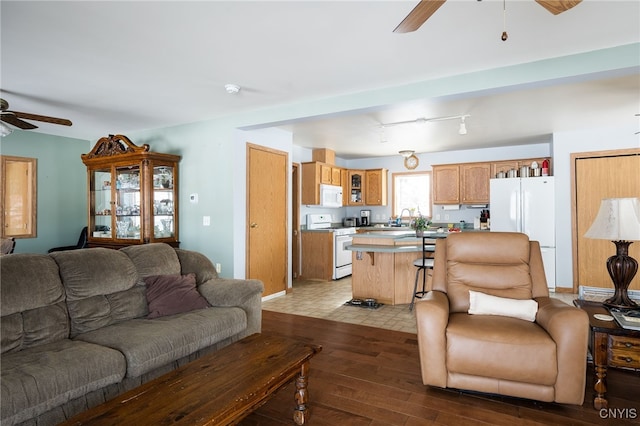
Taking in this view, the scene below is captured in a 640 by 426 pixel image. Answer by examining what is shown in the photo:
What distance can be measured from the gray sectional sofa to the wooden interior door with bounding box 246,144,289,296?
1789mm

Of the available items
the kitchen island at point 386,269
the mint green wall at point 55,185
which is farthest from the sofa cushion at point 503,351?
the mint green wall at point 55,185

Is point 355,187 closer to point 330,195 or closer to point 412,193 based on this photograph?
point 330,195

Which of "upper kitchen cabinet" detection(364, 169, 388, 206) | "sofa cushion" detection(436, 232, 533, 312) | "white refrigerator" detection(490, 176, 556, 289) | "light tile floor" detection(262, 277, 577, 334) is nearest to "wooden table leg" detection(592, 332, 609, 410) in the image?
"sofa cushion" detection(436, 232, 533, 312)

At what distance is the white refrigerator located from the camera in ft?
18.2

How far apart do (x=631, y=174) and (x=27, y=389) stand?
22.5 ft

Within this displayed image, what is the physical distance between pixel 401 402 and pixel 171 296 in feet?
5.89

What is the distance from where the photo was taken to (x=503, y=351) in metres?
2.19

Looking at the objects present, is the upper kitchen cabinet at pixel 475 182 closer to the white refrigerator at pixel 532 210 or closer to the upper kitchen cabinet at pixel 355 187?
the white refrigerator at pixel 532 210

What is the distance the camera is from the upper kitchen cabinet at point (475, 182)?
22.0 feet

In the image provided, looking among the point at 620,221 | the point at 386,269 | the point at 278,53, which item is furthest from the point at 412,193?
the point at 278,53

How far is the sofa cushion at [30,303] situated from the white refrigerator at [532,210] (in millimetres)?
5757

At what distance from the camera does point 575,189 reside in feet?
18.0

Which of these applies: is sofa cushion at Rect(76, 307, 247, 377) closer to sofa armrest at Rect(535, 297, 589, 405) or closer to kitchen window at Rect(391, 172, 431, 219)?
sofa armrest at Rect(535, 297, 589, 405)

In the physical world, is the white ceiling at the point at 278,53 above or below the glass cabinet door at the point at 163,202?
above
